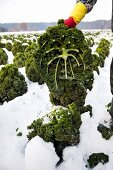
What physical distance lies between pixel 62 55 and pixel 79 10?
22.4 inches

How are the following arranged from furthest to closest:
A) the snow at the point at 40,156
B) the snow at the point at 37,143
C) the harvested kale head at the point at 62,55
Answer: the snow at the point at 37,143
the snow at the point at 40,156
the harvested kale head at the point at 62,55

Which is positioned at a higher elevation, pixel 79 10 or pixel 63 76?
pixel 79 10

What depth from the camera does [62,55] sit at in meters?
3.37

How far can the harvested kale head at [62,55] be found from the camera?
11.1 feet

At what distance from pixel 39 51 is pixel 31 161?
1400 millimetres

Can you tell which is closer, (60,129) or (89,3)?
(89,3)

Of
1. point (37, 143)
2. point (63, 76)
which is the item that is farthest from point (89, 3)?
point (37, 143)

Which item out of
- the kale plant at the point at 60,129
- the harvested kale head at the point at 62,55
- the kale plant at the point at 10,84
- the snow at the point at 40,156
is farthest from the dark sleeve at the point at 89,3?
the kale plant at the point at 10,84

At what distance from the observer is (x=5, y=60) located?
1159 centimetres

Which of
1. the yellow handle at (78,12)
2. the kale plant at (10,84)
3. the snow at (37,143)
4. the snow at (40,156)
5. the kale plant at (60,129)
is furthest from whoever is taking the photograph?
the kale plant at (10,84)

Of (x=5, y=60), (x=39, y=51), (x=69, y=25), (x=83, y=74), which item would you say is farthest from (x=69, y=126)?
(x=5, y=60)

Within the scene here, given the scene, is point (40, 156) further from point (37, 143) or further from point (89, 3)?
point (89, 3)

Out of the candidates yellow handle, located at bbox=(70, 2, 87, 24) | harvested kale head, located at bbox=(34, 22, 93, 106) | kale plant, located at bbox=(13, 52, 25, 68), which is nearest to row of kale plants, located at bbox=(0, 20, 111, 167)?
harvested kale head, located at bbox=(34, 22, 93, 106)

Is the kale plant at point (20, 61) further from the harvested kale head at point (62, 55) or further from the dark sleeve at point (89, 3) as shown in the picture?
the dark sleeve at point (89, 3)
